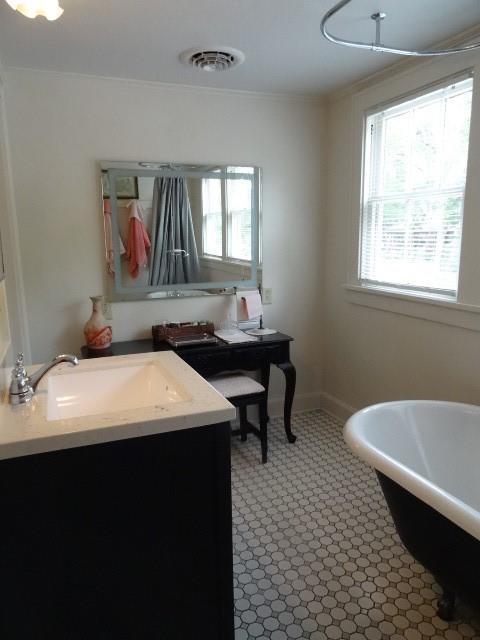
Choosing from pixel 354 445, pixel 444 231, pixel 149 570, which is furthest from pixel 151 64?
pixel 149 570

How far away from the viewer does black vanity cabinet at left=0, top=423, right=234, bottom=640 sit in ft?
A: 3.78

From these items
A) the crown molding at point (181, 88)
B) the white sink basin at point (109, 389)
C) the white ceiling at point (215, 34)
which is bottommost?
the white sink basin at point (109, 389)

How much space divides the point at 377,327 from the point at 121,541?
7.16ft

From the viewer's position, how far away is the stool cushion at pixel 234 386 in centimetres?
274

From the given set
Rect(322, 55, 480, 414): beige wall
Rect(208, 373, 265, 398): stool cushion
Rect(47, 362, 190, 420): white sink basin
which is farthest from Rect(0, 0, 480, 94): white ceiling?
Rect(208, 373, 265, 398): stool cushion

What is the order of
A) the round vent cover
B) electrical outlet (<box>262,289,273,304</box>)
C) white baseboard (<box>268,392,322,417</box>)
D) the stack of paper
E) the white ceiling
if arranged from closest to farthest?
the white ceiling → the round vent cover → the stack of paper → electrical outlet (<box>262,289,273,304</box>) → white baseboard (<box>268,392,322,417</box>)

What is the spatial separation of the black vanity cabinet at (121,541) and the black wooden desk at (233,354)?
1.42m

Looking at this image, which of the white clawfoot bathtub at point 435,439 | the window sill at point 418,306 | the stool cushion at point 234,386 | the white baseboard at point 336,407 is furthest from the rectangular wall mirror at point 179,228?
the white clawfoot bathtub at point 435,439

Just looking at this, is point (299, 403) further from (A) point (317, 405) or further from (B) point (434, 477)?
(B) point (434, 477)

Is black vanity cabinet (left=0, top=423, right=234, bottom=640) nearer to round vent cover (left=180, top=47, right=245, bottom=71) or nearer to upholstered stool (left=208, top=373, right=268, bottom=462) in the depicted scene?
upholstered stool (left=208, top=373, right=268, bottom=462)

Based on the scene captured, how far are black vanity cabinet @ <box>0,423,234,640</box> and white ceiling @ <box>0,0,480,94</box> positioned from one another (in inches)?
67.7

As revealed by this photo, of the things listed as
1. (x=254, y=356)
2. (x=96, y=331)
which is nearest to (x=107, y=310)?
(x=96, y=331)

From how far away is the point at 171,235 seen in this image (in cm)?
294

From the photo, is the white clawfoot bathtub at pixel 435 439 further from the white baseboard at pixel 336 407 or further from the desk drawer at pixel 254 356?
the white baseboard at pixel 336 407
